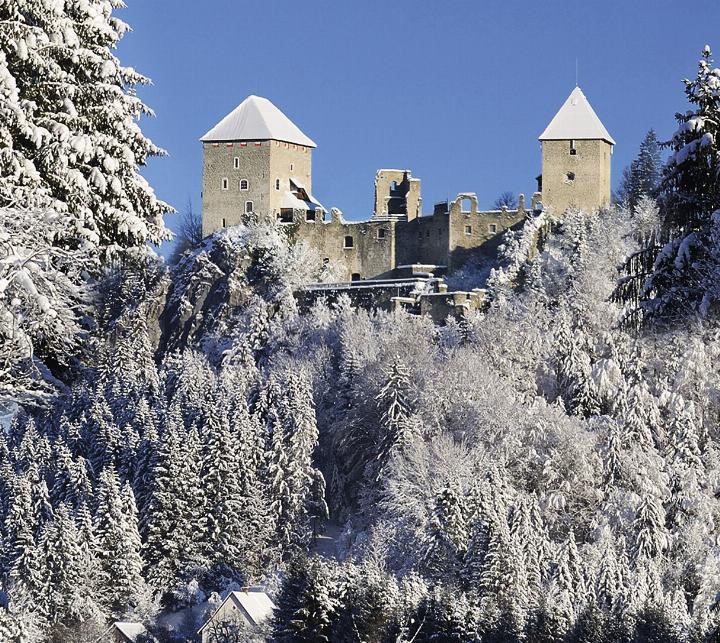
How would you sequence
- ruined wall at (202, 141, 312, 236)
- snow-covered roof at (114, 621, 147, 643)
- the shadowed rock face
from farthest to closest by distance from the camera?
ruined wall at (202, 141, 312, 236), the shadowed rock face, snow-covered roof at (114, 621, 147, 643)

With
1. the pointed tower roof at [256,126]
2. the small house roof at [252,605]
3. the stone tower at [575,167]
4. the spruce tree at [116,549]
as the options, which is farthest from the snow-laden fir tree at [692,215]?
the pointed tower roof at [256,126]

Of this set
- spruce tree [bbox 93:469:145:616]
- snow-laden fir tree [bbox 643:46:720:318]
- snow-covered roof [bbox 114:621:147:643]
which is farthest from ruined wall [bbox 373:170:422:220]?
snow-laden fir tree [bbox 643:46:720:318]

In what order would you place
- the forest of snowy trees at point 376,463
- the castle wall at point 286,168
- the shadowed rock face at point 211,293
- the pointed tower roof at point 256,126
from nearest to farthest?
the forest of snowy trees at point 376,463 < the shadowed rock face at point 211,293 < the castle wall at point 286,168 < the pointed tower roof at point 256,126

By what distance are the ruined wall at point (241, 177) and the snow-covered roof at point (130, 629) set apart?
997 inches

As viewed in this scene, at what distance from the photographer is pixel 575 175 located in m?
69.6

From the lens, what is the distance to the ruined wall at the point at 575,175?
226 ft

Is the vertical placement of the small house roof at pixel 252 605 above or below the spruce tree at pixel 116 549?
below

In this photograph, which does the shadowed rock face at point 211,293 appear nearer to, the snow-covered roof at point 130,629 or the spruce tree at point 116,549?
the spruce tree at point 116,549

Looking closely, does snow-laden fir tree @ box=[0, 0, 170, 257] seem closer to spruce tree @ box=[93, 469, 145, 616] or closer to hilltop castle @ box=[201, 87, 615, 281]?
spruce tree @ box=[93, 469, 145, 616]

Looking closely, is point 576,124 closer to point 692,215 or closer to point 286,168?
point 286,168

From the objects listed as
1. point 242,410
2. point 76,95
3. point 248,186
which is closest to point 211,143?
point 248,186

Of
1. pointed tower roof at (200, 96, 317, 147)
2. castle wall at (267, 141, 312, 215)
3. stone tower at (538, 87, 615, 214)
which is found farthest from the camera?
pointed tower roof at (200, 96, 317, 147)

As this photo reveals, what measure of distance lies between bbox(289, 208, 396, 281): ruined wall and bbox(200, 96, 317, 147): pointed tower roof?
4.70 meters

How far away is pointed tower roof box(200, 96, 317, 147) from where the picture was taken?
2936 inches
